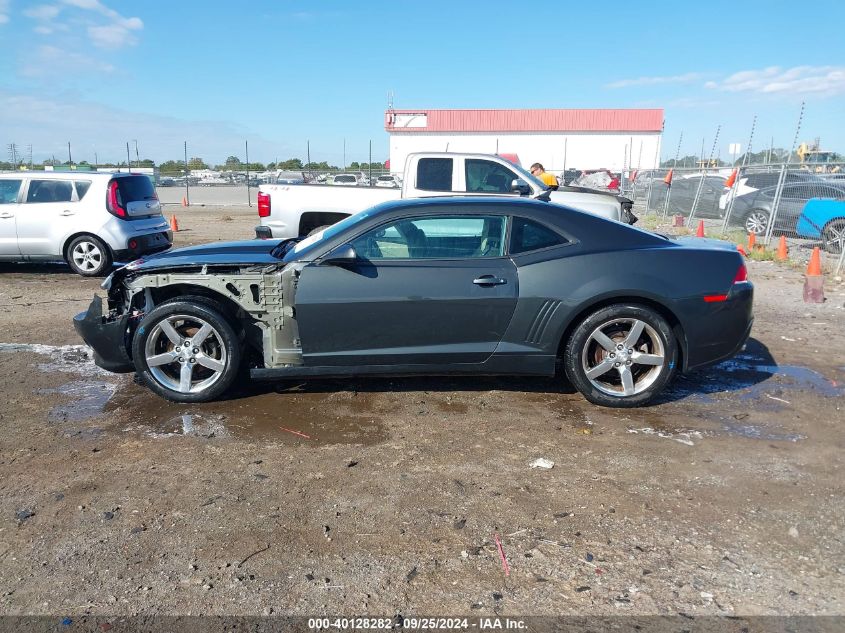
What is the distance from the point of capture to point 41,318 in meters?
7.30

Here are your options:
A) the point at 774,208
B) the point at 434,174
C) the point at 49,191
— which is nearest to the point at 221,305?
the point at 434,174

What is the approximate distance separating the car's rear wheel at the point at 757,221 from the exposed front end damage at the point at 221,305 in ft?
42.6

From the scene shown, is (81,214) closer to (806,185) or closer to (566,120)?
(806,185)

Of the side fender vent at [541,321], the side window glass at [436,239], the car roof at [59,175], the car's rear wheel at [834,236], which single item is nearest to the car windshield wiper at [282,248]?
the side window glass at [436,239]

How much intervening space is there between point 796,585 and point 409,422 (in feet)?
7.90

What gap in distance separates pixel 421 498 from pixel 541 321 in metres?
1.67

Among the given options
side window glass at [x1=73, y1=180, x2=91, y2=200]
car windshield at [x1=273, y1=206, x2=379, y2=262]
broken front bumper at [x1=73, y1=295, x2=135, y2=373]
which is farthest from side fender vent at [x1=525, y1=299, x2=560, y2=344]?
side window glass at [x1=73, y1=180, x2=91, y2=200]

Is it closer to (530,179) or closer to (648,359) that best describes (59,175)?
(530,179)

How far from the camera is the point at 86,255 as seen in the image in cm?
993

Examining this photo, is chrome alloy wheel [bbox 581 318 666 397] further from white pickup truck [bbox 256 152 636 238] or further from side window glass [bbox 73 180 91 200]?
side window glass [bbox 73 180 91 200]

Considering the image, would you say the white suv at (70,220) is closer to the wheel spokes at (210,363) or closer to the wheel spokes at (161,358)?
the wheel spokes at (161,358)

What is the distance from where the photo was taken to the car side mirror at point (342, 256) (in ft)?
14.0

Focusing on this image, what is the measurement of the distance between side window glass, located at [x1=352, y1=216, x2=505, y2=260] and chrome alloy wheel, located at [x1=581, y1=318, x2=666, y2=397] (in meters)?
0.97

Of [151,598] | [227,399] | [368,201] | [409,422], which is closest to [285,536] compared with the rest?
[151,598]
